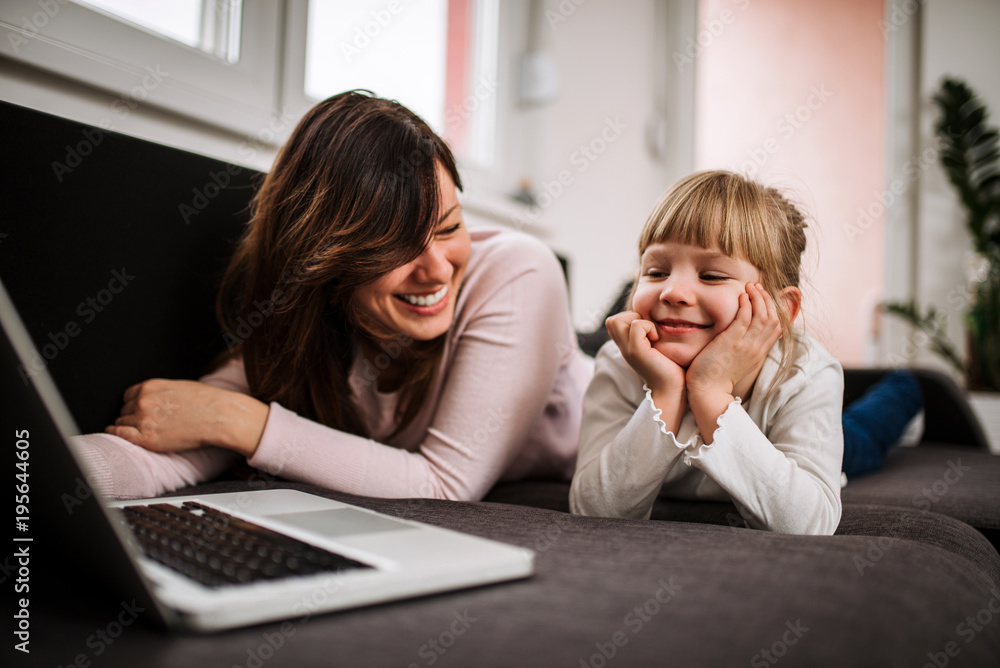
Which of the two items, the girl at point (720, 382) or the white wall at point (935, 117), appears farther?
the white wall at point (935, 117)

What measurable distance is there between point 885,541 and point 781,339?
37 cm

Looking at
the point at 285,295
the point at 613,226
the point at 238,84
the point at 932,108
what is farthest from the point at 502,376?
the point at 932,108

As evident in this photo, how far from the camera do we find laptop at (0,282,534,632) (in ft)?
1.34

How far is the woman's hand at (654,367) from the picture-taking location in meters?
0.87

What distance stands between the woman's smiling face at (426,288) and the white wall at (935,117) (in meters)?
3.02
